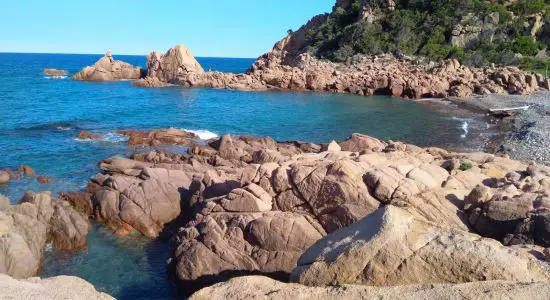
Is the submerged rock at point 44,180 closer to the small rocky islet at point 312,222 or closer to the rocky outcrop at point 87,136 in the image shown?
the small rocky islet at point 312,222

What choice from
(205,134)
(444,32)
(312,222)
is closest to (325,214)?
(312,222)

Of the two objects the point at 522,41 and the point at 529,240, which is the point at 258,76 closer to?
the point at 522,41

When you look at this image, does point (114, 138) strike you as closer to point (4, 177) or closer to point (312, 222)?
point (4, 177)

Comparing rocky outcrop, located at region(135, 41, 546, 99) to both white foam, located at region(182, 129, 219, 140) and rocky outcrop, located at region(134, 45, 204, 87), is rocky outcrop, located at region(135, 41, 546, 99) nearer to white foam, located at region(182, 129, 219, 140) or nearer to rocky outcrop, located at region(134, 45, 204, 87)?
rocky outcrop, located at region(134, 45, 204, 87)

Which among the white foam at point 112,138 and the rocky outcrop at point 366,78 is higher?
the rocky outcrop at point 366,78

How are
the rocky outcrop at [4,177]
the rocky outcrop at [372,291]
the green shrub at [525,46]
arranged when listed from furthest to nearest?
the green shrub at [525,46]
the rocky outcrop at [4,177]
the rocky outcrop at [372,291]

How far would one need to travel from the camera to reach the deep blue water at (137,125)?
18.5 metres

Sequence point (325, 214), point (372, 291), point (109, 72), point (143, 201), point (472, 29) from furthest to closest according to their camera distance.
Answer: point (109, 72) < point (472, 29) < point (143, 201) < point (325, 214) < point (372, 291)

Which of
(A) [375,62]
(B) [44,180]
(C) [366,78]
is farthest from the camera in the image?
(A) [375,62]

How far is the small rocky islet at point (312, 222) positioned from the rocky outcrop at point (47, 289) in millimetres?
37

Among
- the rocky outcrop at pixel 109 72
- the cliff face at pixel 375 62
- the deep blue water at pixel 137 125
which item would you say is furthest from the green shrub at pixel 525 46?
the rocky outcrop at pixel 109 72

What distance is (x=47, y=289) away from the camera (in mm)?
8641

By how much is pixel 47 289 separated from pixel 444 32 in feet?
316

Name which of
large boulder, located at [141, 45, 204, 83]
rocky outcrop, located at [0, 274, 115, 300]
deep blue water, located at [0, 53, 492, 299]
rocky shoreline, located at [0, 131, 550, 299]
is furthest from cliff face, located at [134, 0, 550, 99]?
rocky outcrop, located at [0, 274, 115, 300]
